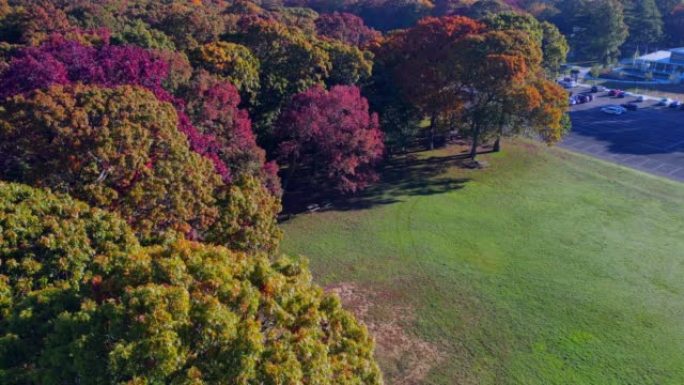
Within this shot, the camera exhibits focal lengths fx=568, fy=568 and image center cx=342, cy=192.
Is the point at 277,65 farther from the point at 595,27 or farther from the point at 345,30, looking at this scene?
the point at 595,27

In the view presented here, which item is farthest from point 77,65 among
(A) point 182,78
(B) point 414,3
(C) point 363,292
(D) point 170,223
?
(B) point 414,3

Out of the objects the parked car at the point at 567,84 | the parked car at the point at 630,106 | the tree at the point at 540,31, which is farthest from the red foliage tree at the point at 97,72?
the parked car at the point at 567,84

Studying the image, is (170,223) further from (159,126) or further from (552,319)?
(552,319)

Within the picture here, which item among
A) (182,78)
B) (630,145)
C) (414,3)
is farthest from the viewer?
(414,3)

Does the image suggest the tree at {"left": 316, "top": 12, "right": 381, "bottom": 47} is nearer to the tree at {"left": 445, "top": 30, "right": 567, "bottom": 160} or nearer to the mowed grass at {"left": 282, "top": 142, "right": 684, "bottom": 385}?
the tree at {"left": 445, "top": 30, "right": 567, "bottom": 160}

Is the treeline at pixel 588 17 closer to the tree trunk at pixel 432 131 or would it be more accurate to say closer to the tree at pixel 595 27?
the tree at pixel 595 27

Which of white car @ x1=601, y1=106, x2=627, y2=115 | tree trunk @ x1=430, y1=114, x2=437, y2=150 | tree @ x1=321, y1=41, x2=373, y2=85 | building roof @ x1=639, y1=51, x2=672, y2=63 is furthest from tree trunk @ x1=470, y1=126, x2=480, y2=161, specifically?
building roof @ x1=639, y1=51, x2=672, y2=63
